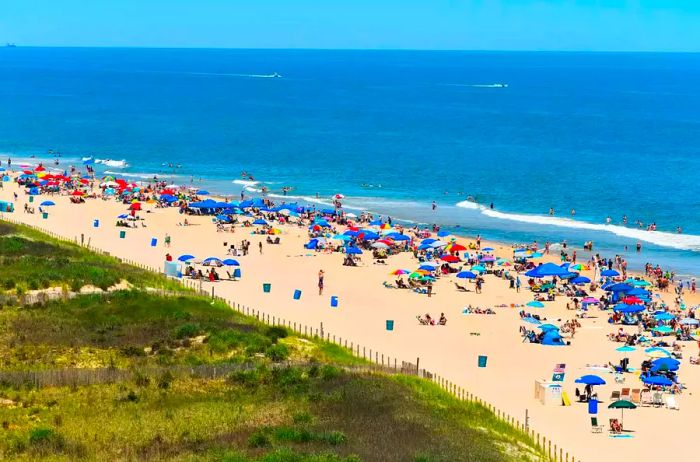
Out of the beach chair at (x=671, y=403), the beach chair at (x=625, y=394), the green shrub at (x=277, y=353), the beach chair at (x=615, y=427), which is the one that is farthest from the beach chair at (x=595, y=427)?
the green shrub at (x=277, y=353)

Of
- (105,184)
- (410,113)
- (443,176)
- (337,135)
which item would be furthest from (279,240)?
(410,113)

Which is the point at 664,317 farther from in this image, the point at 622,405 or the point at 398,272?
the point at 398,272

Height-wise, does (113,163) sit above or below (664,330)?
above

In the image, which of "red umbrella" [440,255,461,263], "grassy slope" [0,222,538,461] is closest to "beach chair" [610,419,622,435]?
"grassy slope" [0,222,538,461]

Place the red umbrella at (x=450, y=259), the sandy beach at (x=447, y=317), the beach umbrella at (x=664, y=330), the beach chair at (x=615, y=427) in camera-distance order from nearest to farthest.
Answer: the beach chair at (x=615, y=427) < the sandy beach at (x=447, y=317) < the beach umbrella at (x=664, y=330) < the red umbrella at (x=450, y=259)

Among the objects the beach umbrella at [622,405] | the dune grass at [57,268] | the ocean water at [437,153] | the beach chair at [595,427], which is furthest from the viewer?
the ocean water at [437,153]

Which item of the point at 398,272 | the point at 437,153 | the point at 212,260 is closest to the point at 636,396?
the point at 398,272

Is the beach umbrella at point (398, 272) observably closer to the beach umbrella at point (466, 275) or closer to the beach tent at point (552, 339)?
the beach umbrella at point (466, 275)
